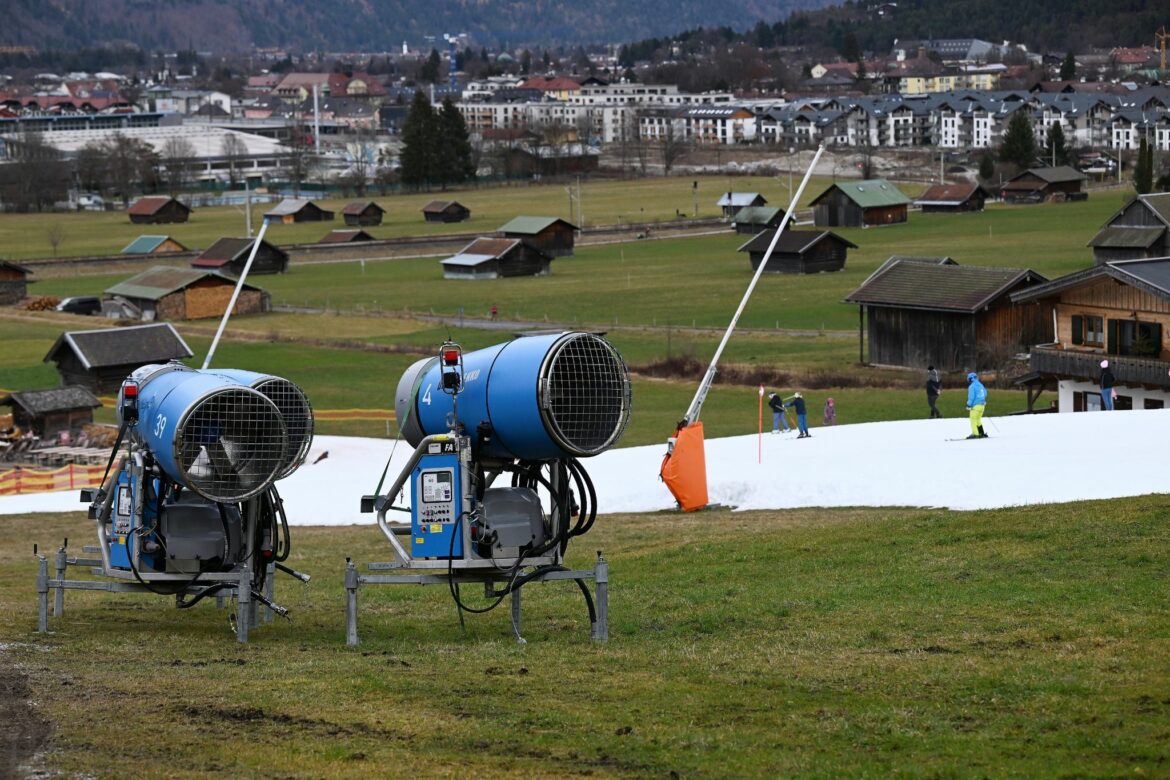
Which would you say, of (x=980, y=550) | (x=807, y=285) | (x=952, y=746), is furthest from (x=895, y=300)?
(x=952, y=746)

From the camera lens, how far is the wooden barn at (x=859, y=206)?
394 feet

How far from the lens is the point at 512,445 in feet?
52.6

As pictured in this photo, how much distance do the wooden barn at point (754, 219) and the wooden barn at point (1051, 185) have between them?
90.5 feet

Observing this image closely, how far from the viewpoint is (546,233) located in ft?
357

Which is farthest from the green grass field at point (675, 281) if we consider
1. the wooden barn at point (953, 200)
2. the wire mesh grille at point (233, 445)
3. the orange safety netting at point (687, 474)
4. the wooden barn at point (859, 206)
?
the wire mesh grille at point (233, 445)

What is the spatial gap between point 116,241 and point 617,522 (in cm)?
10603

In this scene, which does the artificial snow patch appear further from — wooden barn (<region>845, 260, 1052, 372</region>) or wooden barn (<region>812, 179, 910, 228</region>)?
wooden barn (<region>812, 179, 910, 228</region>)

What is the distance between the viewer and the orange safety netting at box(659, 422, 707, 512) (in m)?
28.8

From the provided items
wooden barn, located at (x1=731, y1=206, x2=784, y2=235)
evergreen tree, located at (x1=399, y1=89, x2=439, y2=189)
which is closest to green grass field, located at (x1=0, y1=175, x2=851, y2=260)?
evergreen tree, located at (x1=399, y1=89, x2=439, y2=189)

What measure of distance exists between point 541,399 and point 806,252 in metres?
78.5

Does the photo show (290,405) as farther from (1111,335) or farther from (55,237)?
(55,237)

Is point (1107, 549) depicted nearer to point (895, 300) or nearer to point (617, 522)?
point (617, 522)

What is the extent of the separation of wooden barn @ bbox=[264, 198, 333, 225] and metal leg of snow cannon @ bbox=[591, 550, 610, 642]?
132 m

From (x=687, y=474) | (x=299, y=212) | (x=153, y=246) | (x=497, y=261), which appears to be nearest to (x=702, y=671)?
A: (x=687, y=474)
